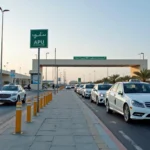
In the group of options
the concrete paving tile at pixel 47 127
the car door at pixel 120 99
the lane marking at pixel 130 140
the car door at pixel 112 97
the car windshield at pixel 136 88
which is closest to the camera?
the lane marking at pixel 130 140

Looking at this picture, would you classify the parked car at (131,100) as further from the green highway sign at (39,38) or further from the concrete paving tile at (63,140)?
the green highway sign at (39,38)

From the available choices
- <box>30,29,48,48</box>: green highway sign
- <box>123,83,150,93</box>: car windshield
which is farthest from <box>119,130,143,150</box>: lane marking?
<box>30,29,48,48</box>: green highway sign

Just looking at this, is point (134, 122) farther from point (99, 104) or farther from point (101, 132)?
point (99, 104)

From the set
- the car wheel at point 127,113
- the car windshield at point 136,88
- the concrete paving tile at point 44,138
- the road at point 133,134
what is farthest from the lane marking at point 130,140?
the car windshield at point 136,88

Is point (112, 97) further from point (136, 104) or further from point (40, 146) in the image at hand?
point (40, 146)

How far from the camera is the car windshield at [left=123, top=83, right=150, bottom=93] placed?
42.8 feet

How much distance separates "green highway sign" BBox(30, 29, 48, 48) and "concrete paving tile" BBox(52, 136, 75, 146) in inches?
279

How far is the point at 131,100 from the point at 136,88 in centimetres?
179

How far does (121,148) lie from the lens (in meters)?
7.30

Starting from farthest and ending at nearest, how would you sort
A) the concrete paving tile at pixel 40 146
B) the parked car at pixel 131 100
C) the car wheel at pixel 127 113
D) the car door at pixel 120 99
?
the car door at pixel 120 99, the car wheel at pixel 127 113, the parked car at pixel 131 100, the concrete paving tile at pixel 40 146

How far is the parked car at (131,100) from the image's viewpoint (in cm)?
1120

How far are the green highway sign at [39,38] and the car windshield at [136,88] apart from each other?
4.59m

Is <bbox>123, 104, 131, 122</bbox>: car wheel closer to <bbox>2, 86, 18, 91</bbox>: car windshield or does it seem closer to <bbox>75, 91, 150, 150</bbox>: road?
<bbox>75, 91, 150, 150</bbox>: road

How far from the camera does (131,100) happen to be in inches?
457
